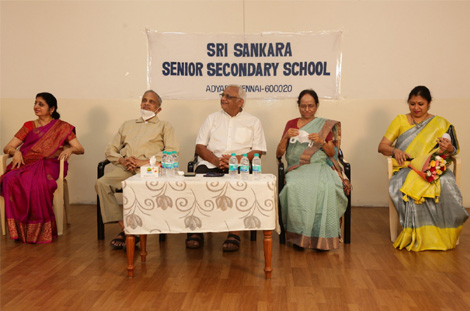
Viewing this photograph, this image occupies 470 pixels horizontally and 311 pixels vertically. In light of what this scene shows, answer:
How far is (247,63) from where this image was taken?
5367mm

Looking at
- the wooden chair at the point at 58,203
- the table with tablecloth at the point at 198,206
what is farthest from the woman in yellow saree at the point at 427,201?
the wooden chair at the point at 58,203

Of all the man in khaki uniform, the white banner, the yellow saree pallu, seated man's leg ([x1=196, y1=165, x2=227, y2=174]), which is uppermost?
the white banner

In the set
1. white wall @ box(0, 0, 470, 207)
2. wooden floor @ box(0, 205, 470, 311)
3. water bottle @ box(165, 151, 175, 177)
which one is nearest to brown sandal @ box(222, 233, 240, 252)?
wooden floor @ box(0, 205, 470, 311)

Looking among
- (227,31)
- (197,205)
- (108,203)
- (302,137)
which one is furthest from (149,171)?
(227,31)

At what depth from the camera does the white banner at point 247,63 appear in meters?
A: 5.31

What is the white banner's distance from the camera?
5.31 meters

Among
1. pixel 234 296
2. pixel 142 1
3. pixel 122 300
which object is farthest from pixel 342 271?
pixel 142 1

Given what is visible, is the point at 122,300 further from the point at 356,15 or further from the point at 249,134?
the point at 356,15

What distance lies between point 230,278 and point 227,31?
324 cm

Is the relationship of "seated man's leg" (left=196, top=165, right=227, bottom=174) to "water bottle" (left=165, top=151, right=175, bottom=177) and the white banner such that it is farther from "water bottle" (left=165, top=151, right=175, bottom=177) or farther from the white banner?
the white banner

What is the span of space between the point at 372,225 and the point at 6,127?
14.4 feet

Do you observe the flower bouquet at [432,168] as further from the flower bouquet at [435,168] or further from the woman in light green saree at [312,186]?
the woman in light green saree at [312,186]

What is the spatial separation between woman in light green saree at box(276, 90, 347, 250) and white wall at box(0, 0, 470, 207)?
4.39 ft

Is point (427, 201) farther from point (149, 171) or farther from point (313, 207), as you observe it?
point (149, 171)
